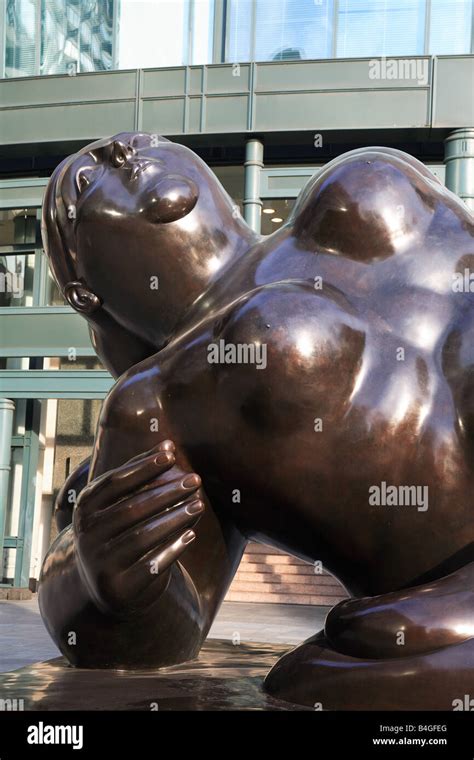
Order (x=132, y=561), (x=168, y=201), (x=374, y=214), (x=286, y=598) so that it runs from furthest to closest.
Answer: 1. (x=286, y=598)
2. (x=168, y=201)
3. (x=374, y=214)
4. (x=132, y=561)

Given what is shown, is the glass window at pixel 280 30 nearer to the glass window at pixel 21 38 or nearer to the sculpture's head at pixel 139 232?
the glass window at pixel 21 38

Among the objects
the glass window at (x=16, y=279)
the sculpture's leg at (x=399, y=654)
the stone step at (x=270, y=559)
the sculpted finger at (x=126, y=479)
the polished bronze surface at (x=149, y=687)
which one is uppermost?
the glass window at (x=16, y=279)

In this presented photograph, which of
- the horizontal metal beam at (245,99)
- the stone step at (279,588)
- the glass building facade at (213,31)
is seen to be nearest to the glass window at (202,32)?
the glass building facade at (213,31)

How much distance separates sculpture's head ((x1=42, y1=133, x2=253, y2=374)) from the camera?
2.71 meters

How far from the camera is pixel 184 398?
7.98ft

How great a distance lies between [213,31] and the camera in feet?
53.9

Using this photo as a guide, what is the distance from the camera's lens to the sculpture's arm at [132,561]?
2.29m

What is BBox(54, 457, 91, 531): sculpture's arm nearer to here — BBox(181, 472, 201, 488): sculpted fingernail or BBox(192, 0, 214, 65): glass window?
BBox(181, 472, 201, 488): sculpted fingernail

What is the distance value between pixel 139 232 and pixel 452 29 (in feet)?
47.5

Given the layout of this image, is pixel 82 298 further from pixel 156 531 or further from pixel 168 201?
pixel 156 531

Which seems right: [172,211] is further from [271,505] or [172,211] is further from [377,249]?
[271,505]

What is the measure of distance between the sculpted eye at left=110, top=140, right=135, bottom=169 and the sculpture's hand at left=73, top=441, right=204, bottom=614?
3.24 ft

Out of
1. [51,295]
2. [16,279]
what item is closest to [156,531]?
[51,295]
